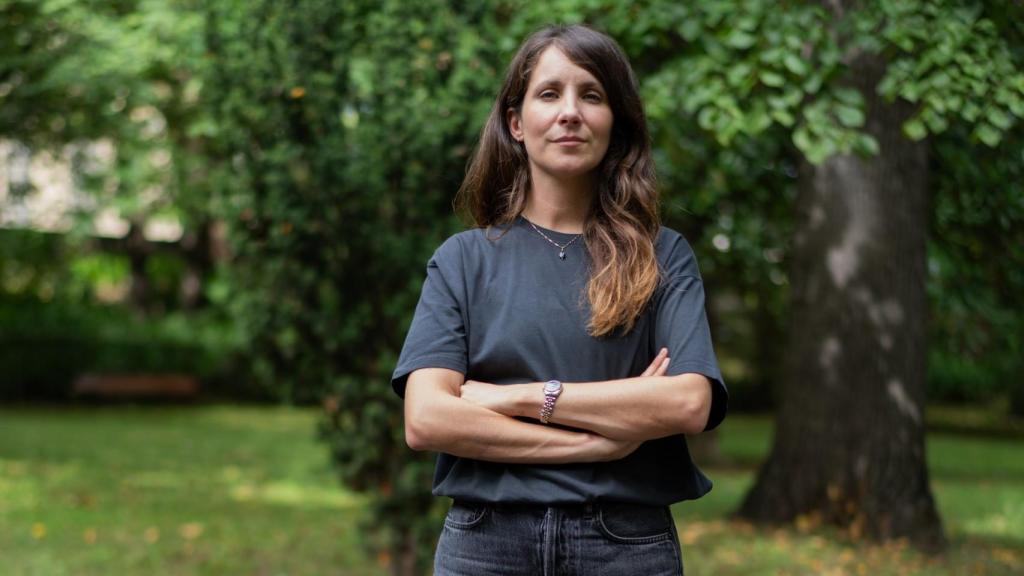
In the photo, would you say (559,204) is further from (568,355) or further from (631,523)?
(631,523)

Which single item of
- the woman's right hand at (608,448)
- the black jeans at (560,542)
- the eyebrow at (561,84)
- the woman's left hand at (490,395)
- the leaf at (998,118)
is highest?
→ the eyebrow at (561,84)

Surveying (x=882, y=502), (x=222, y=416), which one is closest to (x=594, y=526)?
(x=882, y=502)

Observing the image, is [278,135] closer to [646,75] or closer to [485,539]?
[646,75]

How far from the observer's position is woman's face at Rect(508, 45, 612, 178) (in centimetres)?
261

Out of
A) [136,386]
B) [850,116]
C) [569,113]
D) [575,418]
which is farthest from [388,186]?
[136,386]

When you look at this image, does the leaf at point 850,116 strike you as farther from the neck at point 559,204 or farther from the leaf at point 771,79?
the neck at point 559,204

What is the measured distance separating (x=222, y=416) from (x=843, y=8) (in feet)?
53.1

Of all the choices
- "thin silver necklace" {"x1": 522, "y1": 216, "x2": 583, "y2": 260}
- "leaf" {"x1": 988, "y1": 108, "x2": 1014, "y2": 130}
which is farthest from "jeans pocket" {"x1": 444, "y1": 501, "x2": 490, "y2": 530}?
"leaf" {"x1": 988, "y1": 108, "x2": 1014, "y2": 130}

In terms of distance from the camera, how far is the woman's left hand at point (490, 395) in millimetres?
2467

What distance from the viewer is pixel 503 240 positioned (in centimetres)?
265

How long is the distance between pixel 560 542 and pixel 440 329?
1.72 feet

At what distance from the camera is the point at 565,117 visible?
2590 mm

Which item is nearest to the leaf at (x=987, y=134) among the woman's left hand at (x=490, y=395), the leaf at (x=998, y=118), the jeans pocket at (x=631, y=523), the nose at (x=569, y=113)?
the leaf at (x=998, y=118)

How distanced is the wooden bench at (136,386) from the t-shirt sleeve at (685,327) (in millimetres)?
19609
